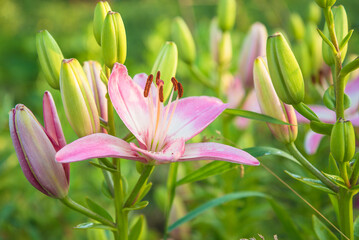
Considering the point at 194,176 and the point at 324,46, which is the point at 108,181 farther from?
the point at 324,46

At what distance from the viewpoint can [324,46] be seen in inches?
14.7

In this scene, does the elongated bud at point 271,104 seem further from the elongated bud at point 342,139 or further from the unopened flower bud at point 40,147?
the unopened flower bud at point 40,147

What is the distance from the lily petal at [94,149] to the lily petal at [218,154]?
39 millimetres

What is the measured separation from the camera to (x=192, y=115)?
353 millimetres

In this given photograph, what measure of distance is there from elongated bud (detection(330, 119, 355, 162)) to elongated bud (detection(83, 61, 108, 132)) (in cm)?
18

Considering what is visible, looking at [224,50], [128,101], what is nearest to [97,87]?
[128,101]

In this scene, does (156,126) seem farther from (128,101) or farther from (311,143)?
(311,143)

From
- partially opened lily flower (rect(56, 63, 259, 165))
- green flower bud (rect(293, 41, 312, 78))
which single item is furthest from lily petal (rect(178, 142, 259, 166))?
green flower bud (rect(293, 41, 312, 78))

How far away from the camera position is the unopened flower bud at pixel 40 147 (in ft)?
0.98

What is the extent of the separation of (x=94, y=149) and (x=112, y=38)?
0.10 metres

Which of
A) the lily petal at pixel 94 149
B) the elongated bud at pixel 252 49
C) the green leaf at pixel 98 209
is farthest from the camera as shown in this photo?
the elongated bud at pixel 252 49

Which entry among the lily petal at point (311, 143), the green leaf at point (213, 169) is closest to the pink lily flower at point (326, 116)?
the lily petal at point (311, 143)

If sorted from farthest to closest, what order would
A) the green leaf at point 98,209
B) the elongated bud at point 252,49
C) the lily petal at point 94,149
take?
the elongated bud at point 252,49 < the green leaf at point 98,209 < the lily petal at point 94,149

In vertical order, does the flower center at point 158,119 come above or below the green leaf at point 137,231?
above
